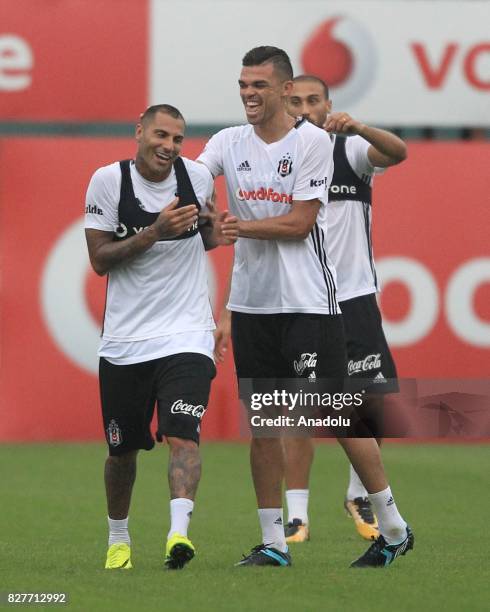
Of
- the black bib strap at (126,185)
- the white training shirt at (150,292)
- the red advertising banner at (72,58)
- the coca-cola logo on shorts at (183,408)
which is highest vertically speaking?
the red advertising banner at (72,58)

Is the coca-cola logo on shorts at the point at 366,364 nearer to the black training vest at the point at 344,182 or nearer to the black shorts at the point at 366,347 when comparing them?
the black shorts at the point at 366,347

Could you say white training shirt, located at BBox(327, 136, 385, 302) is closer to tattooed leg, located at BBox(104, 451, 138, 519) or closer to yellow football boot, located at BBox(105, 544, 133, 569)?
tattooed leg, located at BBox(104, 451, 138, 519)

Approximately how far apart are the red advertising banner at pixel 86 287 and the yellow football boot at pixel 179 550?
26.7 ft

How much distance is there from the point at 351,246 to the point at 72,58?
21.7ft

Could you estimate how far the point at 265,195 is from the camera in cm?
749

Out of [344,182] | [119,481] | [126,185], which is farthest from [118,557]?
[344,182]

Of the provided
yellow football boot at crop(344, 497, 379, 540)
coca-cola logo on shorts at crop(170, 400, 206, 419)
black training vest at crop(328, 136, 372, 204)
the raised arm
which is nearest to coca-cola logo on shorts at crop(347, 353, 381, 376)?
yellow football boot at crop(344, 497, 379, 540)

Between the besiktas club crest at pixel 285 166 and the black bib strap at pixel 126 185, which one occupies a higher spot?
the besiktas club crest at pixel 285 166

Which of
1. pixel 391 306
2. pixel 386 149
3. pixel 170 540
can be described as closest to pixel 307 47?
pixel 391 306

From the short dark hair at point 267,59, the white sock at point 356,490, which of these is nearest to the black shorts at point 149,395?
the short dark hair at point 267,59

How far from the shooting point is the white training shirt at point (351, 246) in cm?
931

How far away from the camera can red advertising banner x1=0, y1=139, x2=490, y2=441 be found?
601 inches

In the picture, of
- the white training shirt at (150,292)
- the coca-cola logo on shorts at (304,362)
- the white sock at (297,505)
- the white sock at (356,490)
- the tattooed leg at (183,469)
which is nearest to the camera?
the tattooed leg at (183,469)

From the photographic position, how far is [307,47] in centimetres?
1541
